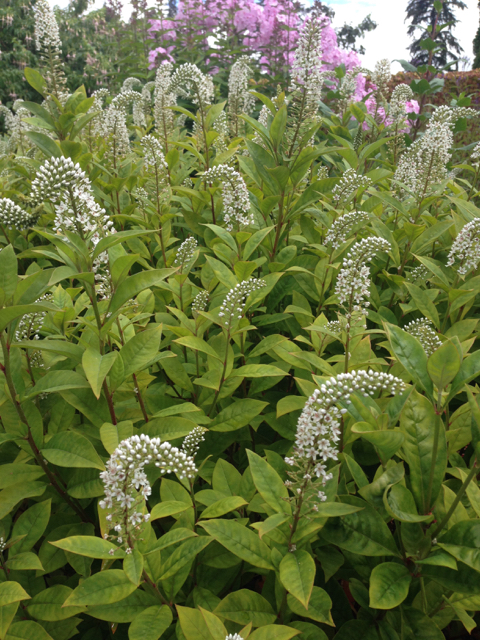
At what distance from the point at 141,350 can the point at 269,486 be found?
2.48ft

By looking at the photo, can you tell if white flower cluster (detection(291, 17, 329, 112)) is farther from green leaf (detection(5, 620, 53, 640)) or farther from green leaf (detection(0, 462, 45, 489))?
green leaf (detection(5, 620, 53, 640))

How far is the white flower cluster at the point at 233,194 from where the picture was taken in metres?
2.59

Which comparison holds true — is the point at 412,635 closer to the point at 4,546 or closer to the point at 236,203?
the point at 4,546

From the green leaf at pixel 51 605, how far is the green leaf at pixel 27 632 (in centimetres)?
5

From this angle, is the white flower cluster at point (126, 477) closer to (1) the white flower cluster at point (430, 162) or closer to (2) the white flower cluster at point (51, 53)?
(1) the white flower cluster at point (430, 162)

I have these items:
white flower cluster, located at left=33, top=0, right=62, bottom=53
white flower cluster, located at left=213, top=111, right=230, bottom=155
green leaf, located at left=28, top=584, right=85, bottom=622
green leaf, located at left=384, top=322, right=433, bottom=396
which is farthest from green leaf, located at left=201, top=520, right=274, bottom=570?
white flower cluster, located at left=33, top=0, right=62, bottom=53

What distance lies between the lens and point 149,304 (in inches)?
96.0

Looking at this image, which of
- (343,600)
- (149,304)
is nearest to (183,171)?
(149,304)

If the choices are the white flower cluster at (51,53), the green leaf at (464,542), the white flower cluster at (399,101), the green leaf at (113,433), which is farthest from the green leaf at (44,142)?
the white flower cluster at (399,101)

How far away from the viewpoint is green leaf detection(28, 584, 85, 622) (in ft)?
5.11

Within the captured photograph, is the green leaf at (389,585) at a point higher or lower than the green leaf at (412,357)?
lower

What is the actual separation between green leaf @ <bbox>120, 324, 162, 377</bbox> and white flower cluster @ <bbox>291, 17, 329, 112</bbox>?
1920 millimetres

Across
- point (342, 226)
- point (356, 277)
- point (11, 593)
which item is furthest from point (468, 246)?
point (11, 593)

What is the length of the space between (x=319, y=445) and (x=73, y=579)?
1182mm
